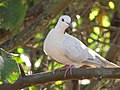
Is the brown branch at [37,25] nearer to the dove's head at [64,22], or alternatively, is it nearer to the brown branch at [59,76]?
the dove's head at [64,22]

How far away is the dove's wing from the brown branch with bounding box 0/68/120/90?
0.63 metres

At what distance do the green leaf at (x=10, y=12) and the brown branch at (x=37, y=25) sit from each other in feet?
1.66

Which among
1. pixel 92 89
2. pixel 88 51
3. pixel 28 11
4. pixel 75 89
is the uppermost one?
pixel 28 11

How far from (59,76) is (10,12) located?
19.2 inches

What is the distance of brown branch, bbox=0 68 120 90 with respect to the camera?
2.35 metres

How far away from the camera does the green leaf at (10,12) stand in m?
2.55

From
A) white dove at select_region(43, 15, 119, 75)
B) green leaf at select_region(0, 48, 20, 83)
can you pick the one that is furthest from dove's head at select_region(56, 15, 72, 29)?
green leaf at select_region(0, 48, 20, 83)

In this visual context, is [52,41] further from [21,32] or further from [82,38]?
[82,38]

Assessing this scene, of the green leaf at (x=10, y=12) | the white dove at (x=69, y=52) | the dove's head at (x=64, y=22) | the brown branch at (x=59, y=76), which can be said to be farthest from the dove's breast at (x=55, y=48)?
the brown branch at (x=59, y=76)

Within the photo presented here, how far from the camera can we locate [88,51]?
123 inches

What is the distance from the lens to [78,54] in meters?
3.09

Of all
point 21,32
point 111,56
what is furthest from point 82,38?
point 21,32

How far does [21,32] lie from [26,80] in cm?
93

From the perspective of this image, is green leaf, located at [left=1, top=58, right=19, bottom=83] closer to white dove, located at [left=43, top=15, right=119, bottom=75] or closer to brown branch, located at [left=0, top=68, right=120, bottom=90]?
brown branch, located at [left=0, top=68, right=120, bottom=90]
